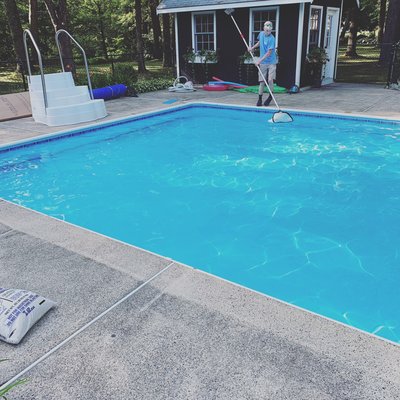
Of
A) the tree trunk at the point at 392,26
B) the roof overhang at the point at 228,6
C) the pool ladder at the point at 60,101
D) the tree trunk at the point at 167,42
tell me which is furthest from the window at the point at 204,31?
the tree trunk at the point at 392,26

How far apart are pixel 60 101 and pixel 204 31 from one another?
634 cm

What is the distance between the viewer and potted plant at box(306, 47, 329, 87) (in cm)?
1135

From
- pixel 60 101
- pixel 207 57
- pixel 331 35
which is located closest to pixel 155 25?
pixel 207 57

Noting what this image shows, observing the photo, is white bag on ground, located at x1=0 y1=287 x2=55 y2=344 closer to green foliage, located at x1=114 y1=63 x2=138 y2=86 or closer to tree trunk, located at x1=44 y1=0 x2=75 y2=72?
green foliage, located at x1=114 y1=63 x2=138 y2=86

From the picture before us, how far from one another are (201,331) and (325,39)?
39.6ft

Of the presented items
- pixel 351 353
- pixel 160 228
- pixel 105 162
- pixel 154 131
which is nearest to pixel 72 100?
pixel 154 131

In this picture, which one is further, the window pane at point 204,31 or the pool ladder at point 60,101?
the window pane at point 204,31

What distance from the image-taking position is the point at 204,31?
1284 centimetres

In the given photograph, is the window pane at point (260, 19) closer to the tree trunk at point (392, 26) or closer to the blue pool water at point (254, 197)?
the blue pool water at point (254, 197)

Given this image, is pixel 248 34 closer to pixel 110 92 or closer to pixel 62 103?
pixel 110 92

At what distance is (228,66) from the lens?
1277 cm

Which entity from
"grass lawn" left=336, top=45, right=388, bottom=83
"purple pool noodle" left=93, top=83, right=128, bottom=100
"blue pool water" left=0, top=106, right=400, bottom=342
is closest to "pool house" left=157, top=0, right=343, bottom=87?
"grass lawn" left=336, top=45, right=388, bottom=83

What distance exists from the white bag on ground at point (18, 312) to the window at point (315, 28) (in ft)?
36.6

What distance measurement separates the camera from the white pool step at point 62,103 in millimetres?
8352
